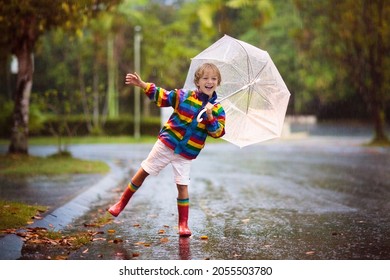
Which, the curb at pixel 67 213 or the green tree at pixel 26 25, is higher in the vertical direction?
the green tree at pixel 26 25

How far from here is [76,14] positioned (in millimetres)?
14812

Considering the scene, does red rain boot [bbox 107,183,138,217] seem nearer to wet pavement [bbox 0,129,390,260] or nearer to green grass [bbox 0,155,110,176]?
wet pavement [bbox 0,129,390,260]

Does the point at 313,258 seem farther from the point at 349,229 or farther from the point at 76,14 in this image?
the point at 76,14

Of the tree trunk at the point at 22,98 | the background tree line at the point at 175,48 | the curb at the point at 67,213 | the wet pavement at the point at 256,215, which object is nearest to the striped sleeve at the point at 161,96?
the wet pavement at the point at 256,215

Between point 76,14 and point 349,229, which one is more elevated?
point 76,14

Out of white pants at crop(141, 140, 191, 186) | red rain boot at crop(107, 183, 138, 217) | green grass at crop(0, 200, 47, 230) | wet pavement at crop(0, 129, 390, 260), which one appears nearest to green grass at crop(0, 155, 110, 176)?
wet pavement at crop(0, 129, 390, 260)

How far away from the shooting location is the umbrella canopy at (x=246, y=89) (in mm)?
7082

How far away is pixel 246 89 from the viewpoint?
7195mm

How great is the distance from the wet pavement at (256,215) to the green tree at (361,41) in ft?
32.8

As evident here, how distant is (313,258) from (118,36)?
107 feet

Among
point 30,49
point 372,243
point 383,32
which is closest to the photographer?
point 372,243

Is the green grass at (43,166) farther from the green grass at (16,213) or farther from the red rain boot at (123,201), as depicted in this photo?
the red rain boot at (123,201)
